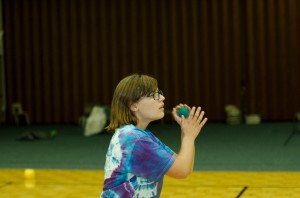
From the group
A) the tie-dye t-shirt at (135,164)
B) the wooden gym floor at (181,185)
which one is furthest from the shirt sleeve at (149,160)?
the wooden gym floor at (181,185)

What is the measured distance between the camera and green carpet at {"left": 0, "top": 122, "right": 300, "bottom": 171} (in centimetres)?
694

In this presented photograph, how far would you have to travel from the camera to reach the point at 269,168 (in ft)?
21.3

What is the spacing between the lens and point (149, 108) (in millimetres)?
2318

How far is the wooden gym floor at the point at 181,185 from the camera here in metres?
5.10

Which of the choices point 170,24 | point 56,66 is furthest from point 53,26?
point 170,24

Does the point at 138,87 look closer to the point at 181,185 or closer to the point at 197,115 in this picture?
the point at 197,115

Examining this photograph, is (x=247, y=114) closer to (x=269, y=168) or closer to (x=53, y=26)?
(x=53, y=26)

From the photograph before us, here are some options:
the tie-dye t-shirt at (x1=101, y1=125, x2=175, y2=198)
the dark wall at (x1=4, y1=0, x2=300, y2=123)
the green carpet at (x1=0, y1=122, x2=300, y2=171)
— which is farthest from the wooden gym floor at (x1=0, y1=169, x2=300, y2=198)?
the dark wall at (x1=4, y1=0, x2=300, y2=123)

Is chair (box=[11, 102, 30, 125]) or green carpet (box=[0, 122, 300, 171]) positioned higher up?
green carpet (box=[0, 122, 300, 171])

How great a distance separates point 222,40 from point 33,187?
24.7 ft

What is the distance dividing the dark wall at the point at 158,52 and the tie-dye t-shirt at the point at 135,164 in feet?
33.6

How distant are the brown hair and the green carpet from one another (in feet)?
14.1

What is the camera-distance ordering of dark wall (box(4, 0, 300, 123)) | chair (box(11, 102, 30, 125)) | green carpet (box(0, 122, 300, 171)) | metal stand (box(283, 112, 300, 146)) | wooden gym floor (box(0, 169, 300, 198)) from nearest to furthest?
wooden gym floor (box(0, 169, 300, 198))
green carpet (box(0, 122, 300, 171))
metal stand (box(283, 112, 300, 146))
dark wall (box(4, 0, 300, 123))
chair (box(11, 102, 30, 125))

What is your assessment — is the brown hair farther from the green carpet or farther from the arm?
the green carpet
